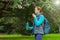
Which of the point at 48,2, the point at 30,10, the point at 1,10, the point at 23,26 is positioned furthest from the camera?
the point at 23,26

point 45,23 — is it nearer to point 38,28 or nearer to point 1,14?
point 38,28

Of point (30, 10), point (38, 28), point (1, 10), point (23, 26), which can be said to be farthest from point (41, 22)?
point (23, 26)

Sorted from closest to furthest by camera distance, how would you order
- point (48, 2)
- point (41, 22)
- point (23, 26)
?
point (41, 22)
point (48, 2)
point (23, 26)

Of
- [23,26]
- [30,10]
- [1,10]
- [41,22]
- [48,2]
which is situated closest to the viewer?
[41,22]

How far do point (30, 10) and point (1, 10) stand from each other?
2.35m

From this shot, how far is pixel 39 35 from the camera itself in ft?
33.8

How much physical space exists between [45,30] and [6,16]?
10297 millimetres

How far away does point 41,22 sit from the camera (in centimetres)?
1021

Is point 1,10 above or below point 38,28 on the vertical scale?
above

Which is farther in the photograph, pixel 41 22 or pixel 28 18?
pixel 28 18

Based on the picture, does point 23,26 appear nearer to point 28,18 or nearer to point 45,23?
point 28,18

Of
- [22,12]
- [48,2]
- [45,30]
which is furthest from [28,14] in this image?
[45,30]

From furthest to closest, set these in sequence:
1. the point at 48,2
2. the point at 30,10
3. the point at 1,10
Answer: the point at 1,10
the point at 30,10
the point at 48,2

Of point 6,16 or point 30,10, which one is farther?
point 6,16
